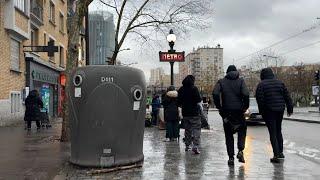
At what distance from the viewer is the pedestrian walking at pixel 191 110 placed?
11.8m

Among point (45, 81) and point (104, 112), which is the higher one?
point (45, 81)

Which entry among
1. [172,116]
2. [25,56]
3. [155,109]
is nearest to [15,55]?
[25,56]

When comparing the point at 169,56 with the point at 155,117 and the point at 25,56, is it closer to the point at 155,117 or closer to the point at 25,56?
the point at 155,117

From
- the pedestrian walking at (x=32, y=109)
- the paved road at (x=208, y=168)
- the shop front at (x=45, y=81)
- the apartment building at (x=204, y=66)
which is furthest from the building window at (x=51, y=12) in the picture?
the apartment building at (x=204, y=66)

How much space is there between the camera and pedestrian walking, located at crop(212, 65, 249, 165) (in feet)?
32.2

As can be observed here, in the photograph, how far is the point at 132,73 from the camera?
9.30 metres

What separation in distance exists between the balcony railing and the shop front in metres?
2.32

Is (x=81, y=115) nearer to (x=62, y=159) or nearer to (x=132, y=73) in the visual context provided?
(x=132, y=73)

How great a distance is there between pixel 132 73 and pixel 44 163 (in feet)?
8.33

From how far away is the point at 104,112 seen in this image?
29.9 ft

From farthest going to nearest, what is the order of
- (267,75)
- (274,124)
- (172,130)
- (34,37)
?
(34,37) < (172,130) < (267,75) < (274,124)

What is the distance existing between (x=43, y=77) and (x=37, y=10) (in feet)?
14.1

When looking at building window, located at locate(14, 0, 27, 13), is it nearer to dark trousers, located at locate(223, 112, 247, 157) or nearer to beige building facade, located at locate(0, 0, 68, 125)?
beige building facade, located at locate(0, 0, 68, 125)

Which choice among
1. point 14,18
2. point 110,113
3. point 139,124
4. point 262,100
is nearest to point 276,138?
point 262,100
